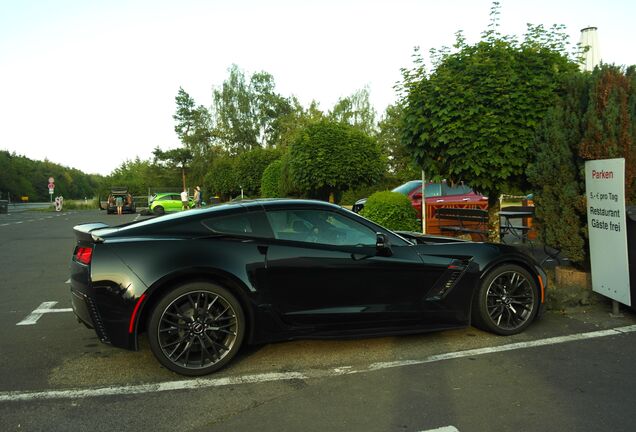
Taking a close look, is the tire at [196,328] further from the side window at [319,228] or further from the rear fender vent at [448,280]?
the rear fender vent at [448,280]

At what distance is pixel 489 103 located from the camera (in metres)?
7.33

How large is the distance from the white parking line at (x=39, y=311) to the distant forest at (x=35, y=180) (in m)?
71.7

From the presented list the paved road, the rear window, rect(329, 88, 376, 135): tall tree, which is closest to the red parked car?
the paved road

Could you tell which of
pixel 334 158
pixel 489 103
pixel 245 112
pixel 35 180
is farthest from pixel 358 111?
pixel 35 180

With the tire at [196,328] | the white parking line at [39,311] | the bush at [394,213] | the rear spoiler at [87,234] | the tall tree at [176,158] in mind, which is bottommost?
the white parking line at [39,311]

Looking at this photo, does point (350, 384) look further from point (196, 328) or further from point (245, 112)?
point (245, 112)

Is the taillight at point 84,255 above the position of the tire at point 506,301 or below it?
above

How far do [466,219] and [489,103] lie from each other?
305 cm

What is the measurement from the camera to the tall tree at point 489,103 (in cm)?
717

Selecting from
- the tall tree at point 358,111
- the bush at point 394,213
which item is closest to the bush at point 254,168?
the tall tree at point 358,111

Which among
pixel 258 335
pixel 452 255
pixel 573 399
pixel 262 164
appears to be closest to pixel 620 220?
pixel 452 255

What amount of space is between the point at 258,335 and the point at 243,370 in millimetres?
306

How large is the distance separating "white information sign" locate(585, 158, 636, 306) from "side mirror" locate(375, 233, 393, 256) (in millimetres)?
2482

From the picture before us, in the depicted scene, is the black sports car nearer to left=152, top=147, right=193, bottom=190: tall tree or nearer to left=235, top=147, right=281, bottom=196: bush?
left=235, top=147, right=281, bottom=196: bush
